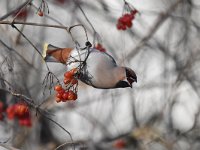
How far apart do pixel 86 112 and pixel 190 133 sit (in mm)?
877

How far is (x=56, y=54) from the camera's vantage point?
2.30 m

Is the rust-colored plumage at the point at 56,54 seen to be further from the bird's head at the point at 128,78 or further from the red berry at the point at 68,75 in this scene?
the bird's head at the point at 128,78

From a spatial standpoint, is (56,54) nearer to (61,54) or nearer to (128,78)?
(61,54)

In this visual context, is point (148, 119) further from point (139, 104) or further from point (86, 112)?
point (86, 112)

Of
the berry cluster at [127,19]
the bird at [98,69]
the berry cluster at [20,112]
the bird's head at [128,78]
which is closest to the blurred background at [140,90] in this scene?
the berry cluster at [20,112]

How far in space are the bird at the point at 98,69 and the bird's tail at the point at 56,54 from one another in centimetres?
1

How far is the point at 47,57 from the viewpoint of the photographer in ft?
7.61

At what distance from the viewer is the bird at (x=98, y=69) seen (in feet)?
6.61

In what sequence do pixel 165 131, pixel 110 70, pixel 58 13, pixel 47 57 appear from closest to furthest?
pixel 110 70 → pixel 47 57 → pixel 58 13 → pixel 165 131

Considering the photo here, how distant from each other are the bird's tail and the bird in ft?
0.03

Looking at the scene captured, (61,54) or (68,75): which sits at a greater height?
(61,54)

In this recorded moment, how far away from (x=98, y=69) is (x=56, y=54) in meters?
0.28

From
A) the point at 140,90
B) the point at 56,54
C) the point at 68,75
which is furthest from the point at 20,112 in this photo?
the point at 140,90

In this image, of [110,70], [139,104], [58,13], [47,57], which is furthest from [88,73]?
[139,104]
